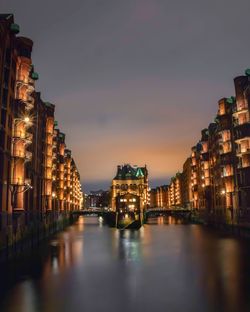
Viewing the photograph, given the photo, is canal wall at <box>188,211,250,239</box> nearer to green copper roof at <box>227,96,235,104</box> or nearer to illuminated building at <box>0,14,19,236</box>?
green copper roof at <box>227,96,235,104</box>

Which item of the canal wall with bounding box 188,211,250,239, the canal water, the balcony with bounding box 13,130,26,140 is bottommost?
the canal water

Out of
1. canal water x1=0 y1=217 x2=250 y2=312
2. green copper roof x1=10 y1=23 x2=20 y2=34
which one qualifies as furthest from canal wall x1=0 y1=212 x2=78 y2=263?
green copper roof x1=10 y1=23 x2=20 y2=34

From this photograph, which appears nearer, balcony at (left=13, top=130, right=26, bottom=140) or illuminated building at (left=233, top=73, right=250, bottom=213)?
balcony at (left=13, top=130, right=26, bottom=140)

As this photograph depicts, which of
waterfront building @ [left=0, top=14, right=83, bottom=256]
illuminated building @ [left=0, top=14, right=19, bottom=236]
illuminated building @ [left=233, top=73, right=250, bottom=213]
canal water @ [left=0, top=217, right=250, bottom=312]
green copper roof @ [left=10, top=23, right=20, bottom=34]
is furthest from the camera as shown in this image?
illuminated building @ [left=233, top=73, right=250, bottom=213]

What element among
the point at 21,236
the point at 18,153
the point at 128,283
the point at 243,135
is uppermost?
the point at 243,135

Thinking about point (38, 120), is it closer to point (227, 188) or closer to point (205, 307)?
point (227, 188)

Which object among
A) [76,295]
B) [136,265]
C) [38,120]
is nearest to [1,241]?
[136,265]

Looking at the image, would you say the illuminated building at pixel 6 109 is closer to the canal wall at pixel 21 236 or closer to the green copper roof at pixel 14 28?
the green copper roof at pixel 14 28

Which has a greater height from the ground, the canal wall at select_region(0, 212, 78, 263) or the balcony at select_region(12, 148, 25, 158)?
the balcony at select_region(12, 148, 25, 158)

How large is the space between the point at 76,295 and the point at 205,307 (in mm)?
10675

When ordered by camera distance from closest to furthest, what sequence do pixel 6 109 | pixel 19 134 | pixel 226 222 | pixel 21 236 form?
pixel 6 109 < pixel 19 134 < pixel 21 236 < pixel 226 222

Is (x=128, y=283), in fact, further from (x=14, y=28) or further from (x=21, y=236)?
(x=14, y=28)

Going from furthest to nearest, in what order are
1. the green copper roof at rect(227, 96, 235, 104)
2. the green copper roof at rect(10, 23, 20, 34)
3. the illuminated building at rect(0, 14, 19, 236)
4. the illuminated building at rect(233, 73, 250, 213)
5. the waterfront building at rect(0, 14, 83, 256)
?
the green copper roof at rect(227, 96, 235, 104), the illuminated building at rect(233, 73, 250, 213), the green copper roof at rect(10, 23, 20, 34), the waterfront building at rect(0, 14, 83, 256), the illuminated building at rect(0, 14, 19, 236)

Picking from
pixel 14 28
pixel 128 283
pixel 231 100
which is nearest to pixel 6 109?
pixel 14 28
